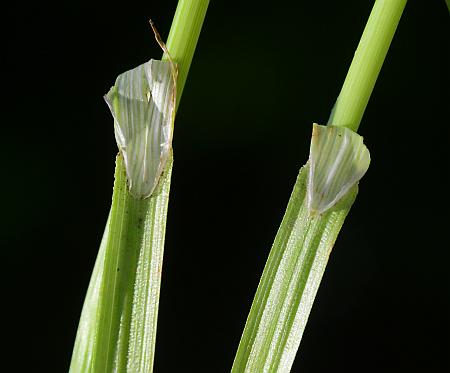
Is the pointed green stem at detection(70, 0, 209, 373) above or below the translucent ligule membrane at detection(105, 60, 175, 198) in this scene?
below

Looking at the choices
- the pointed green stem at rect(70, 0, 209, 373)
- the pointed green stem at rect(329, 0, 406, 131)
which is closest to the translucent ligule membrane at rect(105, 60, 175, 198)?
the pointed green stem at rect(70, 0, 209, 373)

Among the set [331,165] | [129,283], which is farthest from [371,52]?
[129,283]

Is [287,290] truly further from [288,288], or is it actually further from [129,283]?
[129,283]

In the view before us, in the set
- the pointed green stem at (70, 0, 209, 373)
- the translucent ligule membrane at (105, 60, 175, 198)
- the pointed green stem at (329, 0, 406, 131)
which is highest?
the pointed green stem at (329, 0, 406, 131)

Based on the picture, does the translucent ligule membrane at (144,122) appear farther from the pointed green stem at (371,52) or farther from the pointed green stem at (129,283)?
the pointed green stem at (371,52)

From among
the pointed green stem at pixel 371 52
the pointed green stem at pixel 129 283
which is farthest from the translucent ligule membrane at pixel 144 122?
the pointed green stem at pixel 371 52

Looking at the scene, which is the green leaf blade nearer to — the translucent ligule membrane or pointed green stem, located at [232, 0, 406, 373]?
pointed green stem, located at [232, 0, 406, 373]
